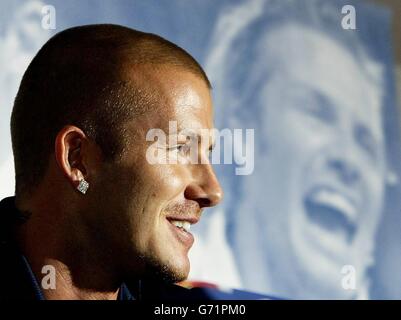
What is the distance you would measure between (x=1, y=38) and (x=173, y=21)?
447mm

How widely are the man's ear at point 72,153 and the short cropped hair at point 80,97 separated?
0.6 inches

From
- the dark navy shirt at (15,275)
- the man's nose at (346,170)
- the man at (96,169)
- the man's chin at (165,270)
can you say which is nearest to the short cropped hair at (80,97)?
the man at (96,169)

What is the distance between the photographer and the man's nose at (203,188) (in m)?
1.35

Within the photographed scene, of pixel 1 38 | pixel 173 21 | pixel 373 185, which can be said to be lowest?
pixel 373 185

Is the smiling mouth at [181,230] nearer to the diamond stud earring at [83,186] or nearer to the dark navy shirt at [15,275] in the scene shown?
the diamond stud earring at [83,186]

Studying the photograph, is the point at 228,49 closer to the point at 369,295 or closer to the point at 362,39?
the point at 362,39

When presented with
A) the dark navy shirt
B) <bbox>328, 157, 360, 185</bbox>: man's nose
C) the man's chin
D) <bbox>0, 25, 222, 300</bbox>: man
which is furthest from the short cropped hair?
<bbox>328, 157, 360, 185</bbox>: man's nose

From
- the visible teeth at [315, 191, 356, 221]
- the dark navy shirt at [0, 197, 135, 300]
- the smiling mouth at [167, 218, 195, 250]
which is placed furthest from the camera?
the visible teeth at [315, 191, 356, 221]

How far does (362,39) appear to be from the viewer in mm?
1797

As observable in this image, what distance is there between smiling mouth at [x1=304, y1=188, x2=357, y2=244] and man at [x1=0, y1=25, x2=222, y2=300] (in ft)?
1.77

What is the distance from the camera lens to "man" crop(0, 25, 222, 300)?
1.28 metres

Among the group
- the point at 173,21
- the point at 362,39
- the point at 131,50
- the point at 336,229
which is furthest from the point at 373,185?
the point at 131,50

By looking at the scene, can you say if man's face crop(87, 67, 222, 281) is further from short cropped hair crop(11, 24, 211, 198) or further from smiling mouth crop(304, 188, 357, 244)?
smiling mouth crop(304, 188, 357, 244)

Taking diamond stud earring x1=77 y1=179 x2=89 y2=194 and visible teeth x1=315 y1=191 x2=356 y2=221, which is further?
visible teeth x1=315 y1=191 x2=356 y2=221
